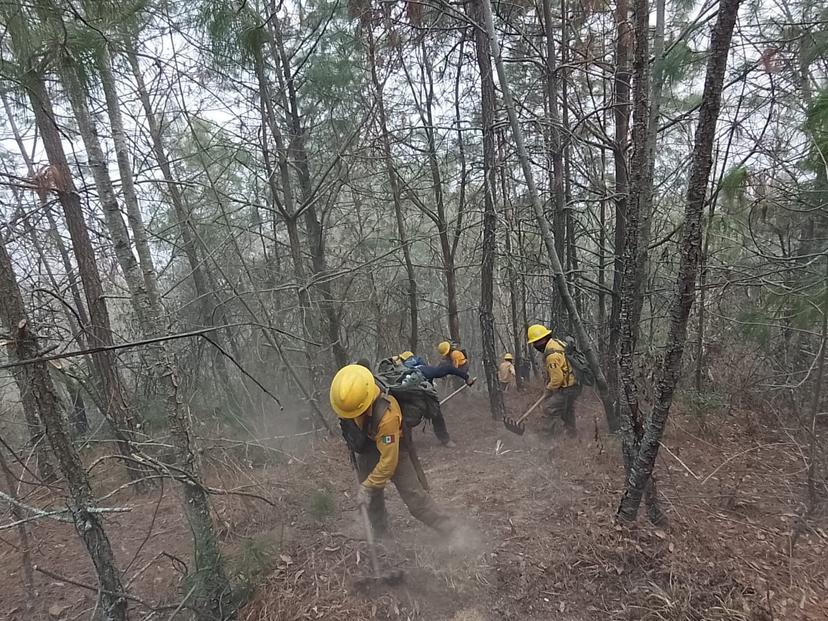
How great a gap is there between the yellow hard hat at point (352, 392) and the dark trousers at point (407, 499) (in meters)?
0.81

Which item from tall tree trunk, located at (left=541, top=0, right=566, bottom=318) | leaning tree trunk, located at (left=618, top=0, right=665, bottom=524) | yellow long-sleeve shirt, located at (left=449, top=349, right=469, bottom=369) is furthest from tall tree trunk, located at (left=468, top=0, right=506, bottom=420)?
leaning tree trunk, located at (left=618, top=0, right=665, bottom=524)

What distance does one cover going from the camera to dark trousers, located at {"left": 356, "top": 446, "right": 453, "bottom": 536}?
423 centimetres

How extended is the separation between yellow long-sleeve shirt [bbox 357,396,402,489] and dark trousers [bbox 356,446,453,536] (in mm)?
190

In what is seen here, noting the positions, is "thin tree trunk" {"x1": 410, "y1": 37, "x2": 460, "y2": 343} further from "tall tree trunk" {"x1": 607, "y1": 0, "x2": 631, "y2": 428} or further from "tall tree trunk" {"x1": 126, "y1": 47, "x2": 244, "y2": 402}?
"tall tree trunk" {"x1": 126, "y1": 47, "x2": 244, "y2": 402}

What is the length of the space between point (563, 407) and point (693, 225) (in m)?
4.50

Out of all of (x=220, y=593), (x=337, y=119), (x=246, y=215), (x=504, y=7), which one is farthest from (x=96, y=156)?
(x=246, y=215)

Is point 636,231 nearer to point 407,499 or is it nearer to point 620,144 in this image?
point 620,144

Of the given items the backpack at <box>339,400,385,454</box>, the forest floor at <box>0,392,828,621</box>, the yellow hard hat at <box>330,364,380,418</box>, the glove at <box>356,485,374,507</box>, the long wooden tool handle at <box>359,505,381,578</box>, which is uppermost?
the yellow hard hat at <box>330,364,380,418</box>

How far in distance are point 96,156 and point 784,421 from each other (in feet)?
27.6

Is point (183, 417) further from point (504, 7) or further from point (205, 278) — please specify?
point (205, 278)

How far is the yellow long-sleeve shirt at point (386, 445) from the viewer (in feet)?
13.0

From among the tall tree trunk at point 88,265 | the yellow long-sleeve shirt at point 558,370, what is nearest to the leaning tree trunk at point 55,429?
the tall tree trunk at point 88,265

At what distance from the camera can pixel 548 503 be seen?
4.82 m

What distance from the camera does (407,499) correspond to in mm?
4273
